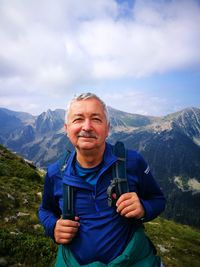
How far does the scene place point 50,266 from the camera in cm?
811

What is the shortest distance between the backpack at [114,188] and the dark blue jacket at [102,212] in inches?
3.0

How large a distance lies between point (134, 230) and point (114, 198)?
608 millimetres

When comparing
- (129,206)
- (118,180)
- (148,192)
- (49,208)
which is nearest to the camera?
(129,206)

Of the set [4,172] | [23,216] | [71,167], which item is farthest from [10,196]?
[71,167]

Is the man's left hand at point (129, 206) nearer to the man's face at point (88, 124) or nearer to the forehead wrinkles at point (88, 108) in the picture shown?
the man's face at point (88, 124)

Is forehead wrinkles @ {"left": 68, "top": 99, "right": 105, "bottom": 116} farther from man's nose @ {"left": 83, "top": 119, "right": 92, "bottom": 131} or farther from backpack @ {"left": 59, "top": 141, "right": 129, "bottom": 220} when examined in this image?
backpack @ {"left": 59, "top": 141, "right": 129, "bottom": 220}

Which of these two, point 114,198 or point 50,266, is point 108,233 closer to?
point 114,198

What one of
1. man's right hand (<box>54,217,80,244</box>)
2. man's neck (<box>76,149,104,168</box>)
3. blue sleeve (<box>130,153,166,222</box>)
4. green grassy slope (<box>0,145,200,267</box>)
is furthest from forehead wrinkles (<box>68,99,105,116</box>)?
green grassy slope (<box>0,145,200,267</box>)

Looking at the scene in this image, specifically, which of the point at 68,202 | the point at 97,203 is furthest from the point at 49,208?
the point at 97,203

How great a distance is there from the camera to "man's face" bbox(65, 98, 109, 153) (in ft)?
13.4

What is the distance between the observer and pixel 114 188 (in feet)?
12.5

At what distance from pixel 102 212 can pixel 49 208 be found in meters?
1.25

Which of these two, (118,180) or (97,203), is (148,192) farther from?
(97,203)

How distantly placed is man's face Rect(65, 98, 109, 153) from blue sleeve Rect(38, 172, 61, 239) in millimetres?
900
